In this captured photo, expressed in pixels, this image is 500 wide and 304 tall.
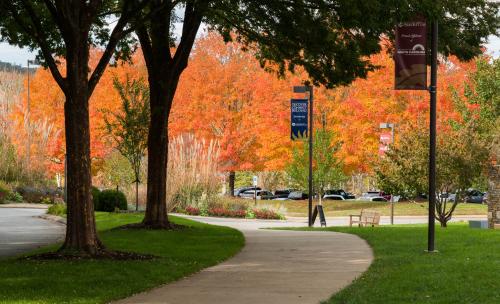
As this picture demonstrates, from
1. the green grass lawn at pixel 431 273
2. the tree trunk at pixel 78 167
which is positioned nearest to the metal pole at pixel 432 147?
the green grass lawn at pixel 431 273

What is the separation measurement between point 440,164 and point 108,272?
1924 centimetres

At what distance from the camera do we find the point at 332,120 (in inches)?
1997

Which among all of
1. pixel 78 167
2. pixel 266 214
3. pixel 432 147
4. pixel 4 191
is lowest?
pixel 266 214

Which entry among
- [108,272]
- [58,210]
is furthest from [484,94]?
[108,272]

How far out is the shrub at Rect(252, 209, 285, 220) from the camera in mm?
41719

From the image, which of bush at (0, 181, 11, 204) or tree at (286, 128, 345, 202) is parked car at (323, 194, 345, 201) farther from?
bush at (0, 181, 11, 204)


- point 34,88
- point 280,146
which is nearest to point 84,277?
point 280,146

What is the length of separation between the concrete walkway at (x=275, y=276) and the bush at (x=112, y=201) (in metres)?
20.0

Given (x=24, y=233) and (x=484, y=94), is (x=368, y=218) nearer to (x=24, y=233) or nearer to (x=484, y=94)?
(x=24, y=233)

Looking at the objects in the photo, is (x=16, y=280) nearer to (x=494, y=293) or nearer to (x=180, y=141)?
(x=494, y=293)

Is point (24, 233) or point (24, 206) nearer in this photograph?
point (24, 233)

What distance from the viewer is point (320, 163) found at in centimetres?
4822

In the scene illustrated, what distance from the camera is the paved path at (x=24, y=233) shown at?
20953 mm

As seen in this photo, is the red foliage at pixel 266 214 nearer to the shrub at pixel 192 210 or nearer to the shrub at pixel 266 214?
the shrub at pixel 266 214
